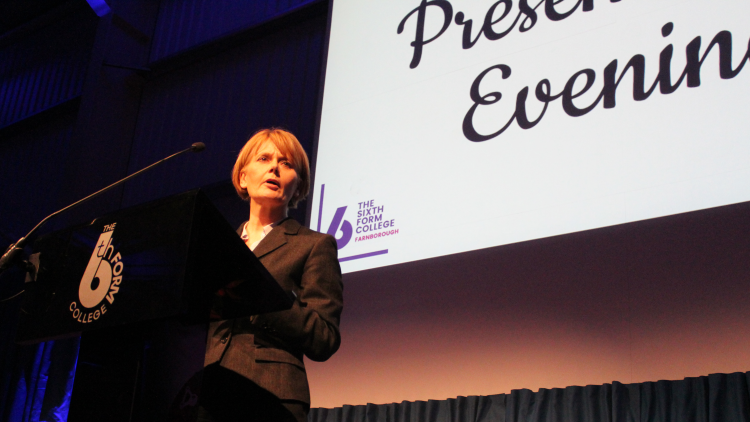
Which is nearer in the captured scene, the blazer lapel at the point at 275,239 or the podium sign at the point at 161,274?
the podium sign at the point at 161,274

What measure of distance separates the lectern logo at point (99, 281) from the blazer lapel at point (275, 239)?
10.8 inches

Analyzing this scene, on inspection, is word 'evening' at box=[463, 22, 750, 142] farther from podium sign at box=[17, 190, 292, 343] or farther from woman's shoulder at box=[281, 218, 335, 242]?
podium sign at box=[17, 190, 292, 343]

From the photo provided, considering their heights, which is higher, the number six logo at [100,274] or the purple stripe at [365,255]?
the purple stripe at [365,255]

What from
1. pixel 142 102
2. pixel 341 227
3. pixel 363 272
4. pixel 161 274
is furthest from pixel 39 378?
pixel 161 274

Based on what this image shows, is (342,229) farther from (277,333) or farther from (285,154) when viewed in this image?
(277,333)

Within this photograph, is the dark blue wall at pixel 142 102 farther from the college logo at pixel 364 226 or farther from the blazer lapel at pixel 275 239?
the blazer lapel at pixel 275 239

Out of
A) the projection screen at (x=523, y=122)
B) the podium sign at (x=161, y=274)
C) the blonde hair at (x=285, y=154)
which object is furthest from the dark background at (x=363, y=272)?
the podium sign at (x=161, y=274)

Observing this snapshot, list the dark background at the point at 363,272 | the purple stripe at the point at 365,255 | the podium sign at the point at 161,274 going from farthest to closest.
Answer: the purple stripe at the point at 365,255, the dark background at the point at 363,272, the podium sign at the point at 161,274

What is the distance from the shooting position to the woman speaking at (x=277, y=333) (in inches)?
41.9

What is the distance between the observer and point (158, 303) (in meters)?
0.92

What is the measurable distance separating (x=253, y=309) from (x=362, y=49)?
2433 millimetres

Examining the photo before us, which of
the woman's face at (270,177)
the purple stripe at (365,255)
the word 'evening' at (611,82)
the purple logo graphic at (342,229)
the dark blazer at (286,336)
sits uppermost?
the word 'evening' at (611,82)

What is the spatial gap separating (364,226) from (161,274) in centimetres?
186

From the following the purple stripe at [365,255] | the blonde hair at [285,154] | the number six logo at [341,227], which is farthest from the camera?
the number six logo at [341,227]
